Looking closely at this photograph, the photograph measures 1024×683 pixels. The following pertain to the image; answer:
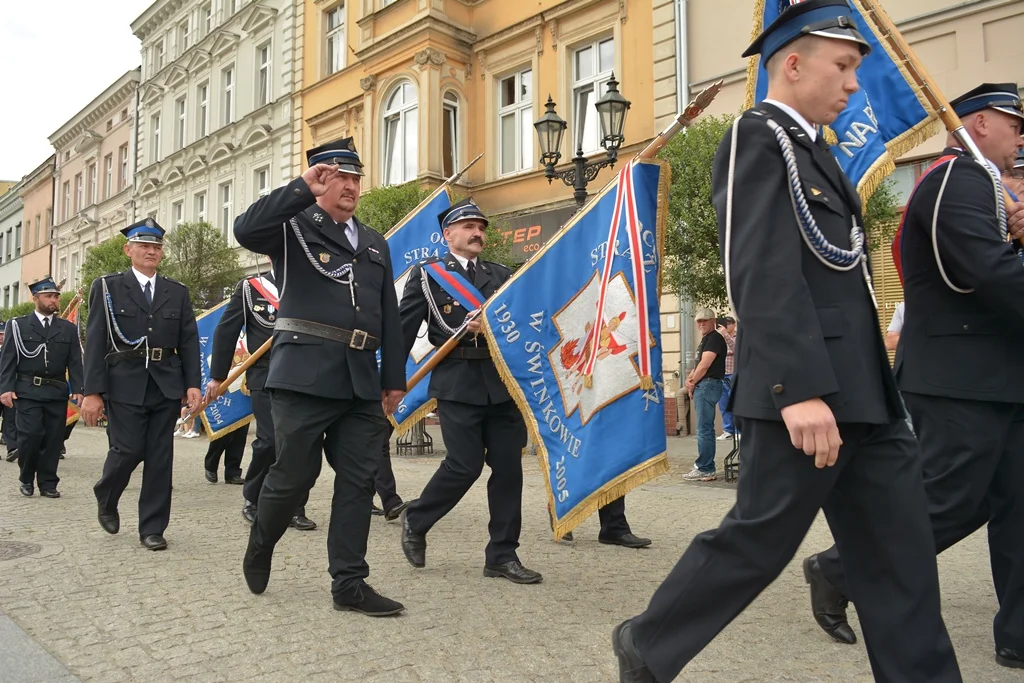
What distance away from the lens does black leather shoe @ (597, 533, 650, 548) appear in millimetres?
5402

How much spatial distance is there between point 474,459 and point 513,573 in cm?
66

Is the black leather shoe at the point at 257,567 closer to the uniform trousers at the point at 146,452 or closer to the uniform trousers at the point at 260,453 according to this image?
the uniform trousers at the point at 146,452

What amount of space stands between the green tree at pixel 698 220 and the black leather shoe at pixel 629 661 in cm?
801

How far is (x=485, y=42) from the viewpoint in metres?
18.2

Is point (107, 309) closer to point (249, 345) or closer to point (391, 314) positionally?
point (249, 345)

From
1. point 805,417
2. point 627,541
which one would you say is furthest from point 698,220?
point 805,417

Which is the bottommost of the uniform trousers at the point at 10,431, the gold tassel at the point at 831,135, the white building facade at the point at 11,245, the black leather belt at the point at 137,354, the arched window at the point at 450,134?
the uniform trousers at the point at 10,431

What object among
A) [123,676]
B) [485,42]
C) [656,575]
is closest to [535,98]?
[485,42]

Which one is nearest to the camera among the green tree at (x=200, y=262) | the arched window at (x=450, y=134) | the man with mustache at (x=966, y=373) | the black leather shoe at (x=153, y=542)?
the man with mustache at (x=966, y=373)

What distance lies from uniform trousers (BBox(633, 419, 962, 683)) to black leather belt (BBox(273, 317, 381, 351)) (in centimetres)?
218

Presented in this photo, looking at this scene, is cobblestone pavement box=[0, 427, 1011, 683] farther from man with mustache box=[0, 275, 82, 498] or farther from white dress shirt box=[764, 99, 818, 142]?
man with mustache box=[0, 275, 82, 498]

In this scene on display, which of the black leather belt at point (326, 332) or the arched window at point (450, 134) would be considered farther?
the arched window at point (450, 134)

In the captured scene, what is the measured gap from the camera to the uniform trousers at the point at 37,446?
824 cm

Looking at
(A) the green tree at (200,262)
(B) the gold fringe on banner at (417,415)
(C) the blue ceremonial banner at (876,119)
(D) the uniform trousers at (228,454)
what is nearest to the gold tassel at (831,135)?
(C) the blue ceremonial banner at (876,119)
